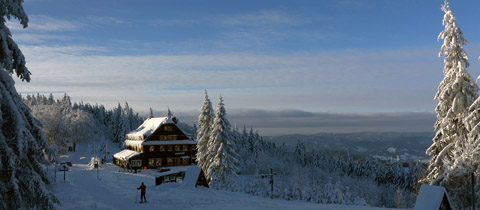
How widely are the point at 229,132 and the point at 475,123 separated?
30666 mm

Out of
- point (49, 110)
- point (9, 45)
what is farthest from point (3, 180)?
point (49, 110)

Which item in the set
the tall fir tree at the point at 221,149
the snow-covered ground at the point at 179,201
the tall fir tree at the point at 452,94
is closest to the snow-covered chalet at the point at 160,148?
the tall fir tree at the point at 221,149

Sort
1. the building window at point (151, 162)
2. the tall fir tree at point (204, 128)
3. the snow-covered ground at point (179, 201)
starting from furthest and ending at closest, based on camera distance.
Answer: the building window at point (151, 162) → the tall fir tree at point (204, 128) → the snow-covered ground at point (179, 201)

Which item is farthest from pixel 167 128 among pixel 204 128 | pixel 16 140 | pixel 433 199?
pixel 433 199

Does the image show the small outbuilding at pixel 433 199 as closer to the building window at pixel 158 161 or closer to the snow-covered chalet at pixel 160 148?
the snow-covered chalet at pixel 160 148

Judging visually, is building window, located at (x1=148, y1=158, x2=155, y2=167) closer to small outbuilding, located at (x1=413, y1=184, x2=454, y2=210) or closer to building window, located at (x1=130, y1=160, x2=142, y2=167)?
building window, located at (x1=130, y1=160, x2=142, y2=167)

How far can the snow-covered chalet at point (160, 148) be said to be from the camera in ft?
198

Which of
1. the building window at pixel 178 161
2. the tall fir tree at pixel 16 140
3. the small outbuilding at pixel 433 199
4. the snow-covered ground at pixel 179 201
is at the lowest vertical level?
the building window at pixel 178 161

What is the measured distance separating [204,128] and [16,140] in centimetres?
3995

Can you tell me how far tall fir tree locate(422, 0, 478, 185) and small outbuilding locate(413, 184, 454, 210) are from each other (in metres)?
10.2

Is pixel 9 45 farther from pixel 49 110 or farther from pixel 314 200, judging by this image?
pixel 49 110

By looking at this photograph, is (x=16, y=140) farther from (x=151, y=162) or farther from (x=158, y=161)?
(x=158, y=161)

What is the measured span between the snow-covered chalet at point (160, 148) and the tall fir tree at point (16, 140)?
46.6 meters

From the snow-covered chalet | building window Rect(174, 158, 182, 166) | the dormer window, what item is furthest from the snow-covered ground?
building window Rect(174, 158, 182, 166)
